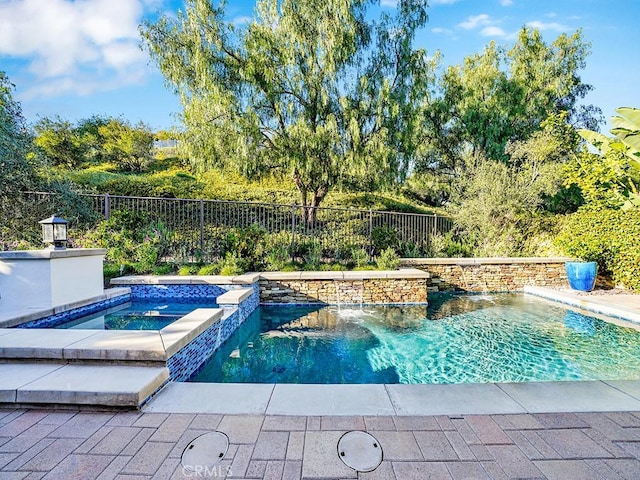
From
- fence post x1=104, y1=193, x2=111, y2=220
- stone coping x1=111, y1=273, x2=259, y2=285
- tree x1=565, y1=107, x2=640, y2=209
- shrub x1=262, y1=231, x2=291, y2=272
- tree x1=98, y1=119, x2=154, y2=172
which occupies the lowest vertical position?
stone coping x1=111, y1=273, x2=259, y2=285

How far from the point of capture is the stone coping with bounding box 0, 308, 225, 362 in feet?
9.51

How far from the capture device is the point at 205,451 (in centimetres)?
194

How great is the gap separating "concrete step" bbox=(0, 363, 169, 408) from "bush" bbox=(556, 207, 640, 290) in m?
9.51

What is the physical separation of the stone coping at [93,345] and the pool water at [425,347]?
0.73 metres

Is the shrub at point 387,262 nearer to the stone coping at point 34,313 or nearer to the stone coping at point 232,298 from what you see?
the stone coping at point 232,298

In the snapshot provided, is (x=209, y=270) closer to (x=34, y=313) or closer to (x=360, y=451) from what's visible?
(x=34, y=313)

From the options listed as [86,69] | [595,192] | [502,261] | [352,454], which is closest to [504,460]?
[352,454]

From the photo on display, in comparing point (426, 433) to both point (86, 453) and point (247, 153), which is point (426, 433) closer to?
point (86, 453)

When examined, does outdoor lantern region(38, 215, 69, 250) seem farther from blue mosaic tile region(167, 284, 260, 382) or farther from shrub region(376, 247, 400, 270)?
shrub region(376, 247, 400, 270)

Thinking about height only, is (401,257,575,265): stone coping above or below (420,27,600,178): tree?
below

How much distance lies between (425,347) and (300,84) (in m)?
9.12
